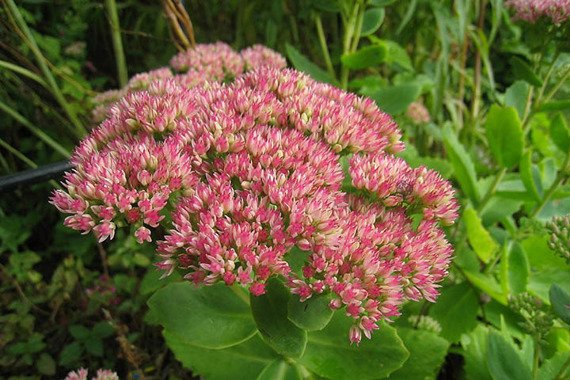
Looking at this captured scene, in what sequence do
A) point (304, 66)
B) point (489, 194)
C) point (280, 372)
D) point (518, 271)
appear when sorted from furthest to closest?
point (304, 66)
point (489, 194)
point (518, 271)
point (280, 372)

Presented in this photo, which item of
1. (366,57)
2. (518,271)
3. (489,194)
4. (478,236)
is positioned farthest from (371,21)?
(518,271)

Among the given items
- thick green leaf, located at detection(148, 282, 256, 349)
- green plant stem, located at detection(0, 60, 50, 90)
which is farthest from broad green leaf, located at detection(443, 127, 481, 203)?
green plant stem, located at detection(0, 60, 50, 90)

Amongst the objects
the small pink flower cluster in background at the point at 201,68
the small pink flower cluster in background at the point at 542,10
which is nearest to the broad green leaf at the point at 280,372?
the small pink flower cluster in background at the point at 201,68

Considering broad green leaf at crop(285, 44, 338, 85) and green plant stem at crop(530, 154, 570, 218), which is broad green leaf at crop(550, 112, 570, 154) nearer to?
green plant stem at crop(530, 154, 570, 218)

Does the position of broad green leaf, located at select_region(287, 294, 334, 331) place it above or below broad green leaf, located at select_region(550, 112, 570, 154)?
below

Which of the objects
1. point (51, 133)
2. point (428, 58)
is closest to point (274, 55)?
point (51, 133)

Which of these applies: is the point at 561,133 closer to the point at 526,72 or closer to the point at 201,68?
the point at 526,72

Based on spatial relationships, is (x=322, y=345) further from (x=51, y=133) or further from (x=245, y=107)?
(x=51, y=133)
